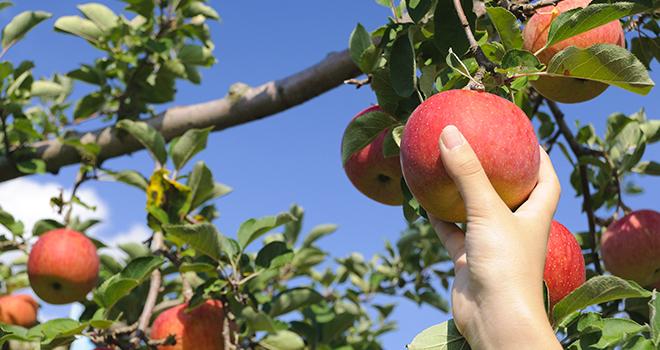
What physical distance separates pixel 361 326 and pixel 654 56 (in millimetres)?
2536

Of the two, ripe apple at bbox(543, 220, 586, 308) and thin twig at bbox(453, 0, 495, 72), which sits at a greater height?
thin twig at bbox(453, 0, 495, 72)

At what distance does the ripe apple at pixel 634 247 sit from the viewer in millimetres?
1990

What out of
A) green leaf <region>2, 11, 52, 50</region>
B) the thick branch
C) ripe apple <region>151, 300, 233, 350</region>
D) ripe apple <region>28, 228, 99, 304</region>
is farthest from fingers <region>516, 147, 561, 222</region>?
green leaf <region>2, 11, 52, 50</region>

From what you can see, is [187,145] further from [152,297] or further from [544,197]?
[544,197]

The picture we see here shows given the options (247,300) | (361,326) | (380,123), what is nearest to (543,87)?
(380,123)

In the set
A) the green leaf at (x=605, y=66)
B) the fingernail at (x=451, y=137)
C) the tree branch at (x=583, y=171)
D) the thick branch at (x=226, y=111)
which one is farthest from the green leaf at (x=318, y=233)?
the fingernail at (x=451, y=137)

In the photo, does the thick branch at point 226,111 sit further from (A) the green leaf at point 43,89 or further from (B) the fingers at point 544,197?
(B) the fingers at point 544,197

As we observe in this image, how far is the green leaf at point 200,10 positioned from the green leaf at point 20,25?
1.80ft

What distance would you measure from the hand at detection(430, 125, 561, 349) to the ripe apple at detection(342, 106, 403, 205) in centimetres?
68

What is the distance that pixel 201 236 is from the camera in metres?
1.92

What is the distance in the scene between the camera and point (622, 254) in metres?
2.00

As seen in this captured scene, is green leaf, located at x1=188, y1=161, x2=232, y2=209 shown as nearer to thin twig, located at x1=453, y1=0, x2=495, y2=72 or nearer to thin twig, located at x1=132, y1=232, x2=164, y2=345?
thin twig, located at x1=132, y1=232, x2=164, y2=345

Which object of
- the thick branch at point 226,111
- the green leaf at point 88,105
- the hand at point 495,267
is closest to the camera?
the hand at point 495,267

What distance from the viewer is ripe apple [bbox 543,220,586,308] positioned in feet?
4.17
